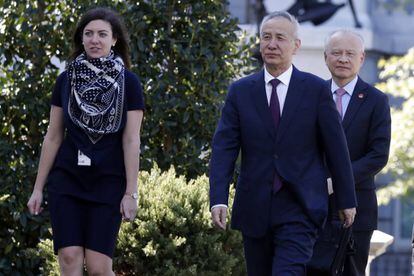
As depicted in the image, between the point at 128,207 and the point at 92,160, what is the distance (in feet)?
1.07

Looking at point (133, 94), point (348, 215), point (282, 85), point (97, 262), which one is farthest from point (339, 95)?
point (97, 262)

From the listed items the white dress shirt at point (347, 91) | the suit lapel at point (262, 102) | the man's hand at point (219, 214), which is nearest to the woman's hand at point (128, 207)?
the man's hand at point (219, 214)

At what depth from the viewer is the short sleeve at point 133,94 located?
7.14 m

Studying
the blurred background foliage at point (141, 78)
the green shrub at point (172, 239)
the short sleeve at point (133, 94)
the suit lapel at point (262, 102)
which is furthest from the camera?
the blurred background foliage at point (141, 78)

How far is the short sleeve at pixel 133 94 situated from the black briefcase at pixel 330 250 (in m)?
1.31

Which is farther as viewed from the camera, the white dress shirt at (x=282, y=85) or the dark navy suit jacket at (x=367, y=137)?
the dark navy suit jacket at (x=367, y=137)

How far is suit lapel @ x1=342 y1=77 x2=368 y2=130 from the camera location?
7.83 metres

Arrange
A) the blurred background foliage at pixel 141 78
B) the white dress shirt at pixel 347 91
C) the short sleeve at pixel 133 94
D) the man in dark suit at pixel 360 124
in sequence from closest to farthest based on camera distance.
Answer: the short sleeve at pixel 133 94, the man in dark suit at pixel 360 124, the white dress shirt at pixel 347 91, the blurred background foliage at pixel 141 78

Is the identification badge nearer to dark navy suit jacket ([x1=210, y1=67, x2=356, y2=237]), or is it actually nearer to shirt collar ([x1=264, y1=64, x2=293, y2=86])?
dark navy suit jacket ([x1=210, y1=67, x2=356, y2=237])

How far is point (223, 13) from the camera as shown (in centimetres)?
1063

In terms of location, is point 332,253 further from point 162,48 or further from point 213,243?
point 162,48

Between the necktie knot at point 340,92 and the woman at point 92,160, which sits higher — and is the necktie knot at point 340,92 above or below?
above

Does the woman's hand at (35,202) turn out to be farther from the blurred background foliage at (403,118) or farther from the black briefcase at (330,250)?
the blurred background foliage at (403,118)

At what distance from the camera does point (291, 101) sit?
22.6 feet
